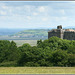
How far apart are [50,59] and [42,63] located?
2.29m

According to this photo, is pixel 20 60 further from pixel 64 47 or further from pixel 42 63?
pixel 64 47

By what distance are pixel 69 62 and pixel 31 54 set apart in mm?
10642

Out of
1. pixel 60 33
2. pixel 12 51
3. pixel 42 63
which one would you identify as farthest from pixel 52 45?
pixel 60 33

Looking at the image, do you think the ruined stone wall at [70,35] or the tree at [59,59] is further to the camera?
the ruined stone wall at [70,35]

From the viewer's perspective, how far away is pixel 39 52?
57031 mm

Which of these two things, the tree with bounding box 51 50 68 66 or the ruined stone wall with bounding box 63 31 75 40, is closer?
the tree with bounding box 51 50 68 66

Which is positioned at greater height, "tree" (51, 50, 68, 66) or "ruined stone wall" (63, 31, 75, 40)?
"tree" (51, 50, 68, 66)

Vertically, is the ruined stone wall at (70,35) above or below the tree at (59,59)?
below

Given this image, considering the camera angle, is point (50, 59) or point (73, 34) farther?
point (73, 34)

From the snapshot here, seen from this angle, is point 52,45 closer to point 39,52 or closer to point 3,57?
point 3,57

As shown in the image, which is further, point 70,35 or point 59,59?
point 70,35

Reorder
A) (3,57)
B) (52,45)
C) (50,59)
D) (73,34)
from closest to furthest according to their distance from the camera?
(50,59) < (3,57) < (52,45) < (73,34)

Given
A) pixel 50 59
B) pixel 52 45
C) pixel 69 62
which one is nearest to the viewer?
pixel 69 62

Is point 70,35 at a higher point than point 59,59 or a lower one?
lower
